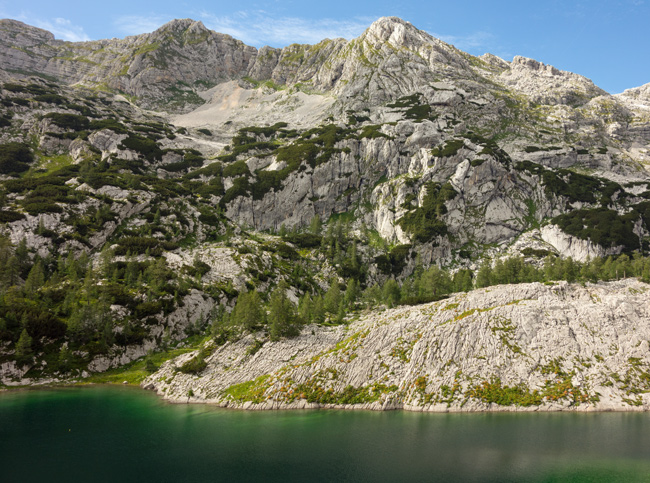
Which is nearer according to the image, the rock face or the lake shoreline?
the lake shoreline

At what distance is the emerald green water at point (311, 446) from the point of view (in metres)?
36.2

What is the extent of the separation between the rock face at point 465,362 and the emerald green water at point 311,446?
13.8 feet

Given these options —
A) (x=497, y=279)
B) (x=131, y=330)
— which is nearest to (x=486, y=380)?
(x=497, y=279)

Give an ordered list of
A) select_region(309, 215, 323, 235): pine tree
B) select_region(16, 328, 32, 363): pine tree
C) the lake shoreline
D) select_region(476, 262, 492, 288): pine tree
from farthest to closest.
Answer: select_region(309, 215, 323, 235): pine tree < select_region(476, 262, 492, 288): pine tree < select_region(16, 328, 32, 363): pine tree < the lake shoreline

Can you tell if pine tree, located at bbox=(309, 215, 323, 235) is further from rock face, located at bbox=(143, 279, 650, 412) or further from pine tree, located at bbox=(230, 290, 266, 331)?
rock face, located at bbox=(143, 279, 650, 412)

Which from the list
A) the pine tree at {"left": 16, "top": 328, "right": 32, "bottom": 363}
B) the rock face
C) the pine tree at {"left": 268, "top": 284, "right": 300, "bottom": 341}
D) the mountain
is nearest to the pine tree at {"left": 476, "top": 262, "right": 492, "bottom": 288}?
the mountain

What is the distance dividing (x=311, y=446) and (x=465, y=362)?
34.6m

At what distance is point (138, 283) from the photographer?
103 meters

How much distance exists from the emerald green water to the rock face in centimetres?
419

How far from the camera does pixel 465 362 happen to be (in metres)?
65.3

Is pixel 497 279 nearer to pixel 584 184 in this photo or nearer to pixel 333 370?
pixel 333 370

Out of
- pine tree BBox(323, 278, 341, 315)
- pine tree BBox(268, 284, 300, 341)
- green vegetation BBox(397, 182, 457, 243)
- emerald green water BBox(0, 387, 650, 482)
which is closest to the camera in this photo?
emerald green water BBox(0, 387, 650, 482)

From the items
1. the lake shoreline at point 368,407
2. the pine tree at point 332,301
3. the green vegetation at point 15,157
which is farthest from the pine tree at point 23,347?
the green vegetation at point 15,157

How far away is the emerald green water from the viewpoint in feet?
119
